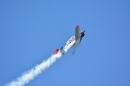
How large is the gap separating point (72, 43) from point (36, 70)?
9.93 meters

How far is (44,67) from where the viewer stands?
89.2 meters

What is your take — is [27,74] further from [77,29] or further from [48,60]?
[77,29]

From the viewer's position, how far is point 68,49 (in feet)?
292

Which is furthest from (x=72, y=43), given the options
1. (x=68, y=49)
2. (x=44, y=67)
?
(x=44, y=67)

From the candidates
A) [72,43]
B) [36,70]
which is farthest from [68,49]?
[36,70]

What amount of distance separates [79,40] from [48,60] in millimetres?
8154

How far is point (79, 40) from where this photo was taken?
88.9 meters

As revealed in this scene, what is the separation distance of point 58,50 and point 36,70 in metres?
6.56

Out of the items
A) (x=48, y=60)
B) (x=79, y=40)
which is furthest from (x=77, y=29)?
(x=48, y=60)

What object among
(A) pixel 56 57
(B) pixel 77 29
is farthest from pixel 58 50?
(B) pixel 77 29

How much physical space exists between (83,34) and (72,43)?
10.5 feet

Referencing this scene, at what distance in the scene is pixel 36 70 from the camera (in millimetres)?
89000

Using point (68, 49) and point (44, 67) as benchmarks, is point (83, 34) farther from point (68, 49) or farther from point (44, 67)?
point (44, 67)

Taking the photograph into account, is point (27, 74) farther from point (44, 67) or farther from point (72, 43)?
point (72, 43)
